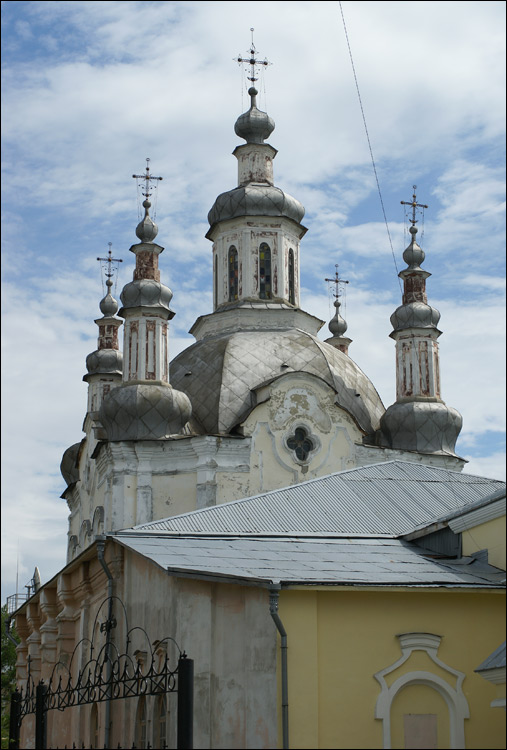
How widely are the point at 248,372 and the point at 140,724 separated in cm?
1193

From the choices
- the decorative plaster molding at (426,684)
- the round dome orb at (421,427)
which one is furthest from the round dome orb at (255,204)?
the decorative plaster molding at (426,684)

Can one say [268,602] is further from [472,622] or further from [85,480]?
[85,480]

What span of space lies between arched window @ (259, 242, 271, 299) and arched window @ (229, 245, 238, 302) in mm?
587

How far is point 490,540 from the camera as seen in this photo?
13.3 m

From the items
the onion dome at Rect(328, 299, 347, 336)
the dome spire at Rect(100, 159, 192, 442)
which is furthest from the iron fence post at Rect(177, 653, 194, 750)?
the onion dome at Rect(328, 299, 347, 336)

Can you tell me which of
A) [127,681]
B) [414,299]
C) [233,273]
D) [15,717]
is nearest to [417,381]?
[414,299]

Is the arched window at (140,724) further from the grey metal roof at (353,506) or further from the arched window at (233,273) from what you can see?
the arched window at (233,273)

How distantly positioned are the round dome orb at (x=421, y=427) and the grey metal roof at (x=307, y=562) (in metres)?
10.8

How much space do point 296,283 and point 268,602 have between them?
671 inches

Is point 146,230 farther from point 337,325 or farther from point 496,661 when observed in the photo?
point 496,661

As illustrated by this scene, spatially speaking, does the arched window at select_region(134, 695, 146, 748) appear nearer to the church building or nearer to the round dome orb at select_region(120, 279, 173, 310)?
the church building

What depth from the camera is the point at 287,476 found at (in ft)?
78.4

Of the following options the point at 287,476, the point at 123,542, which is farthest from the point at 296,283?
the point at 123,542

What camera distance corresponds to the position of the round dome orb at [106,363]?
3003 centimetres
